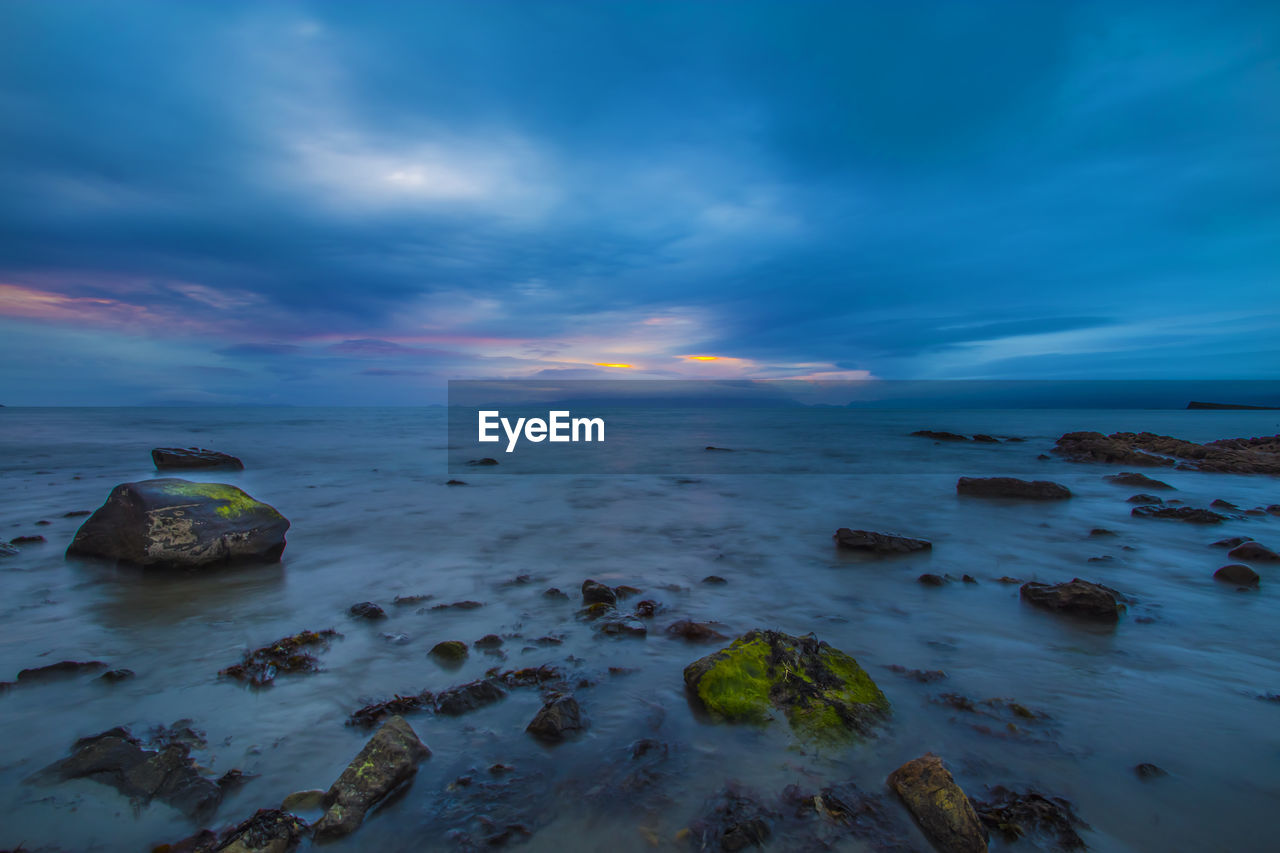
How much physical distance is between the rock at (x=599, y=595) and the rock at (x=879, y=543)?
157 inches

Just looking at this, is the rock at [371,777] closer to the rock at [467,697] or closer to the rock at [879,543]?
the rock at [467,697]

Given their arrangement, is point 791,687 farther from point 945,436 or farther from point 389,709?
point 945,436

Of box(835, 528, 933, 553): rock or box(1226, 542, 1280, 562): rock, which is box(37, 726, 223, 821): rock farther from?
box(1226, 542, 1280, 562): rock

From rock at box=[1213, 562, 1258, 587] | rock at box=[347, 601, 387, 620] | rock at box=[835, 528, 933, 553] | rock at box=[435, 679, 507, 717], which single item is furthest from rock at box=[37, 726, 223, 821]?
rock at box=[1213, 562, 1258, 587]

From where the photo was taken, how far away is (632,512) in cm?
1146

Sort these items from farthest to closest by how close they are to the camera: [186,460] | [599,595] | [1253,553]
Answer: [186,460]
[1253,553]
[599,595]

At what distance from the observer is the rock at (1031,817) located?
2.72 meters

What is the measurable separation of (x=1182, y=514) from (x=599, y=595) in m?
10.7

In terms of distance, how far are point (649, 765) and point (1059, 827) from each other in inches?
78.2

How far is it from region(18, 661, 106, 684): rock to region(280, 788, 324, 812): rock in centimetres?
252

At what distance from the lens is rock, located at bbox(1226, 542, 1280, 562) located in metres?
7.43

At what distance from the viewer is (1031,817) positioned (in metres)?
2.82

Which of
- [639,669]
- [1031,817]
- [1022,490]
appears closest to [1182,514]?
[1022,490]

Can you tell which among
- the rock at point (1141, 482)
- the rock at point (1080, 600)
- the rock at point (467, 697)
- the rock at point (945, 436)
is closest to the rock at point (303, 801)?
the rock at point (467, 697)
